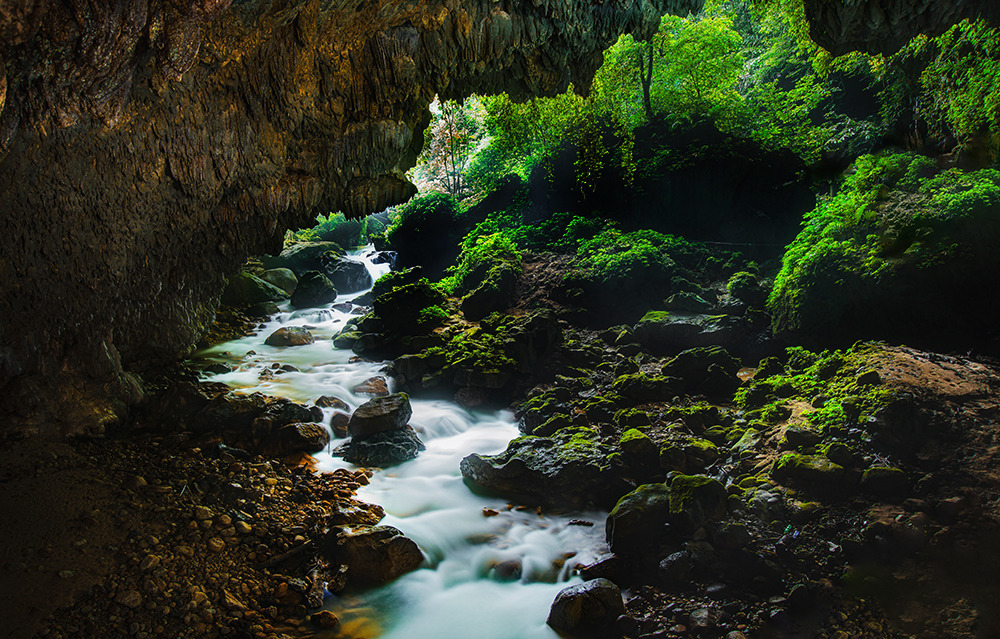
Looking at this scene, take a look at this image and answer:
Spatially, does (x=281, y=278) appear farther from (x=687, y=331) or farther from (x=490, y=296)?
(x=687, y=331)

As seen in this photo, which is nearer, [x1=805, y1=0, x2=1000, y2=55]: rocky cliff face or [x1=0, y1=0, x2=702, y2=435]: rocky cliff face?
[x1=0, y1=0, x2=702, y2=435]: rocky cliff face

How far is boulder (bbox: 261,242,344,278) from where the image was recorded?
20188 millimetres

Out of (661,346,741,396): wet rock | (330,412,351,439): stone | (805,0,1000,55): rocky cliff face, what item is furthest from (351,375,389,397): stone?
(805,0,1000,55): rocky cliff face

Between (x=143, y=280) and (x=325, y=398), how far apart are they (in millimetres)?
3261

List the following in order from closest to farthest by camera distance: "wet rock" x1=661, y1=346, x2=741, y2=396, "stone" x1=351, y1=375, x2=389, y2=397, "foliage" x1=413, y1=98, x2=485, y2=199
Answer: "wet rock" x1=661, y1=346, x2=741, y2=396, "stone" x1=351, y1=375, x2=389, y2=397, "foliage" x1=413, y1=98, x2=485, y2=199

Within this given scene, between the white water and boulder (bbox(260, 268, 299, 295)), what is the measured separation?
30.3 ft

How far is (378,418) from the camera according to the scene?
802 centimetres

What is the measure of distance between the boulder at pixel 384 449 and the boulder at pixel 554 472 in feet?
3.05

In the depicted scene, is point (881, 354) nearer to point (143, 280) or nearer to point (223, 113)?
point (223, 113)

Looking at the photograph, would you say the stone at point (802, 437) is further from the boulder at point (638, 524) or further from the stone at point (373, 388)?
the stone at point (373, 388)

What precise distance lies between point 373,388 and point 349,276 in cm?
1023

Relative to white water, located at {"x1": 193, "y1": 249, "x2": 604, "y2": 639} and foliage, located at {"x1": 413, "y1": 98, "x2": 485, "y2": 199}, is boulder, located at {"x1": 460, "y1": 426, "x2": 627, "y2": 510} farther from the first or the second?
foliage, located at {"x1": 413, "y1": 98, "x2": 485, "y2": 199}

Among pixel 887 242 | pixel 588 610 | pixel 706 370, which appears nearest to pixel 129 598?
pixel 588 610

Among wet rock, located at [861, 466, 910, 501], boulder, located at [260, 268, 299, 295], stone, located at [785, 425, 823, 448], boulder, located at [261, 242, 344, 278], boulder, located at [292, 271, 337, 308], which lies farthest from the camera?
boulder, located at [261, 242, 344, 278]
